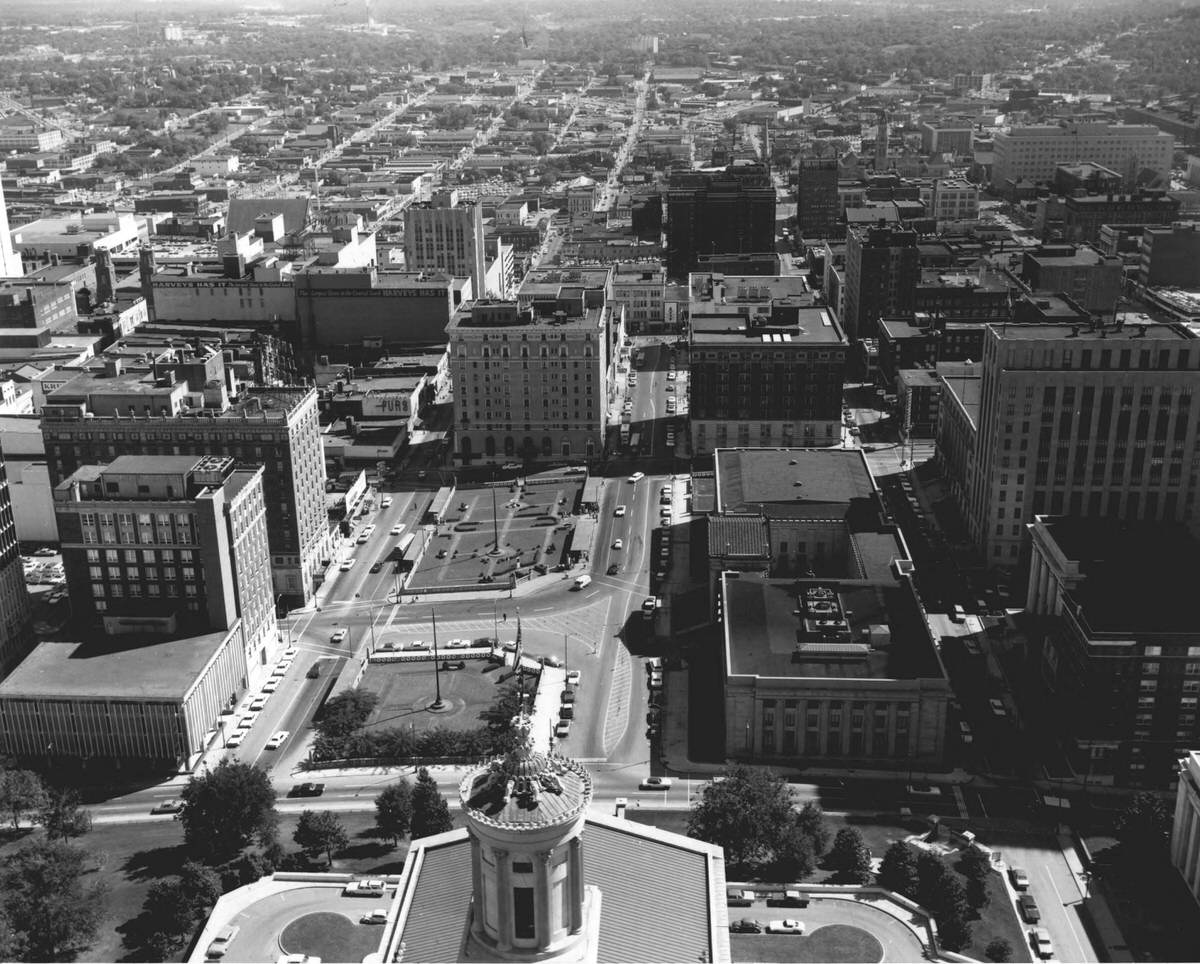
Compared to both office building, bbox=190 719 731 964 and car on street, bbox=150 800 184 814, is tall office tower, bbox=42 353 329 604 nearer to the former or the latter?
car on street, bbox=150 800 184 814

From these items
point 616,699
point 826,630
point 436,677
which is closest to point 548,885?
point 826,630

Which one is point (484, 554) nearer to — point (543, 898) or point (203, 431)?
point (203, 431)

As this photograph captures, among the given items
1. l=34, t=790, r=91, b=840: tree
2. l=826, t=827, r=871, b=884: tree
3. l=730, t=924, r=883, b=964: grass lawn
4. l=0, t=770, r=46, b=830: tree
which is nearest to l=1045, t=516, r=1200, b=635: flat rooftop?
l=826, t=827, r=871, b=884: tree

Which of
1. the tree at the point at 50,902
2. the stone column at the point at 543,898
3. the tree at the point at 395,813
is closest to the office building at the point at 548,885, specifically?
the stone column at the point at 543,898

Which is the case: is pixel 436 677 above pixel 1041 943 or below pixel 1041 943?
above

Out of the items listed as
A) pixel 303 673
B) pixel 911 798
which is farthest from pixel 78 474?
pixel 911 798
